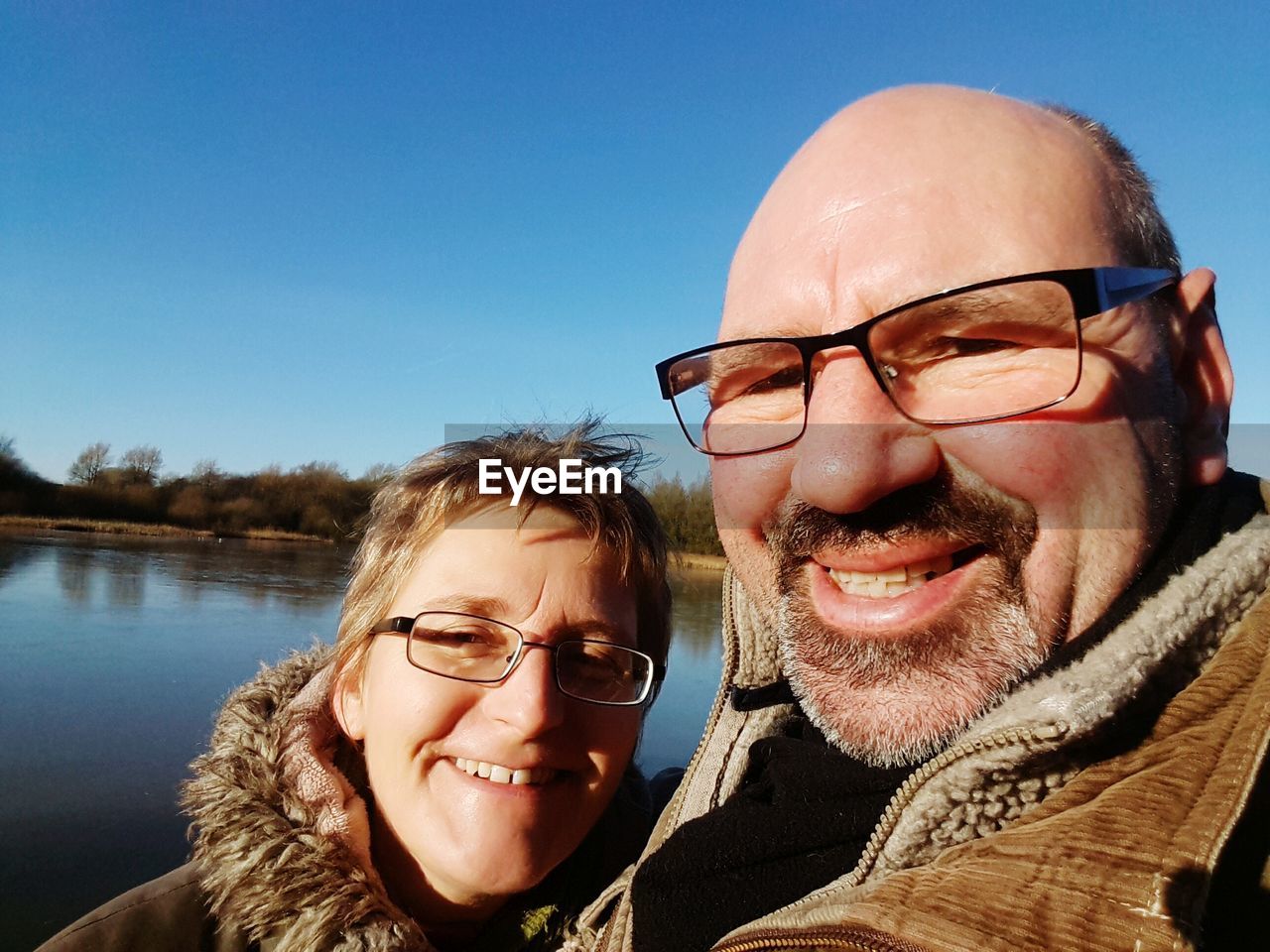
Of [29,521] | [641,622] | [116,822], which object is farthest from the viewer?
[29,521]

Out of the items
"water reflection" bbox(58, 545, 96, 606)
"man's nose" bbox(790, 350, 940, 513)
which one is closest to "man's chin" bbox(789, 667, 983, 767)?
"man's nose" bbox(790, 350, 940, 513)

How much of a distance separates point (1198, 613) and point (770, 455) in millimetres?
811

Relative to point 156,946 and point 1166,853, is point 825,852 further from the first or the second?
point 156,946

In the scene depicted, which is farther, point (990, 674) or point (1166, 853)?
point (990, 674)

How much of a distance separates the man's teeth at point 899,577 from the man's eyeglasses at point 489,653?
2.62 feet

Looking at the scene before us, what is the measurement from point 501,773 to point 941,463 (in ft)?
4.27

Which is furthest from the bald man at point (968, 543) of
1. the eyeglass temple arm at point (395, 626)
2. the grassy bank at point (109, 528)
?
the grassy bank at point (109, 528)

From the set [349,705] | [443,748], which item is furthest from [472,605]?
[349,705]

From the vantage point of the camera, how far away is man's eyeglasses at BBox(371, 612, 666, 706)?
1.87 meters

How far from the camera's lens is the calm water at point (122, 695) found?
5.65 m

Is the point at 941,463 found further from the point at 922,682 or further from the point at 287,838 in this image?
the point at 287,838

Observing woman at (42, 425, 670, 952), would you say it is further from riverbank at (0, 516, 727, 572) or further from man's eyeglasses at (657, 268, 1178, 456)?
riverbank at (0, 516, 727, 572)

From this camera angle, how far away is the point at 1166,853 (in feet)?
2.74

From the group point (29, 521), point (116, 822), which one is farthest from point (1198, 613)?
point (29, 521)
